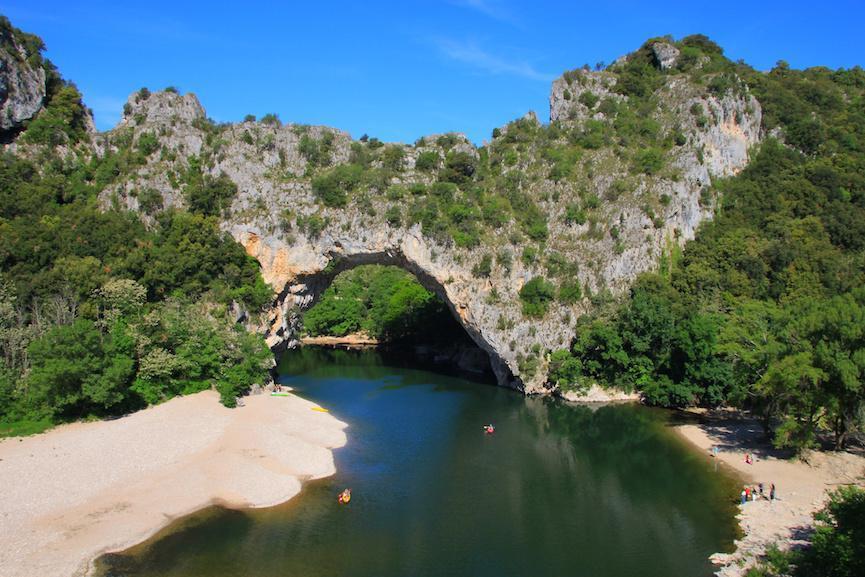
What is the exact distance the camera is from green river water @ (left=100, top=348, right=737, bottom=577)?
2559 centimetres

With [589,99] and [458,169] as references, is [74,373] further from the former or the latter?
[589,99]

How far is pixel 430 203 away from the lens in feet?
196

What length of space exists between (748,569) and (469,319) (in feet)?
124

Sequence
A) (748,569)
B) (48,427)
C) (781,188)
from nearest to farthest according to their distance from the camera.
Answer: (748,569) < (48,427) < (781,188)

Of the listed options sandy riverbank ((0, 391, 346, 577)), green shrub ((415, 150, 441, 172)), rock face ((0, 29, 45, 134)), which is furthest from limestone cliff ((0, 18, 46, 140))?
green shrub ((415, 150, 441, 172))

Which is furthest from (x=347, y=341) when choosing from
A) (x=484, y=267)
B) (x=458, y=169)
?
(x=484, y=267)

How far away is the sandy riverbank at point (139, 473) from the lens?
26.2m

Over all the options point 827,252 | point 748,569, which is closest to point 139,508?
point 748,569

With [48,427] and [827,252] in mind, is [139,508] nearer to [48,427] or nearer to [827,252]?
[48,427]

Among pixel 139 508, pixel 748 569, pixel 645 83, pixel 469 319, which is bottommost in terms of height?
pixel 139 508

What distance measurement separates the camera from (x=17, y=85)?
5916cm

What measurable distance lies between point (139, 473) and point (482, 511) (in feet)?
63.6

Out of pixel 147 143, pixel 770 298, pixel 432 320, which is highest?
pixel 147 143

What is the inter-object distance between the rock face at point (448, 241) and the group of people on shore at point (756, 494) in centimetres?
2626
